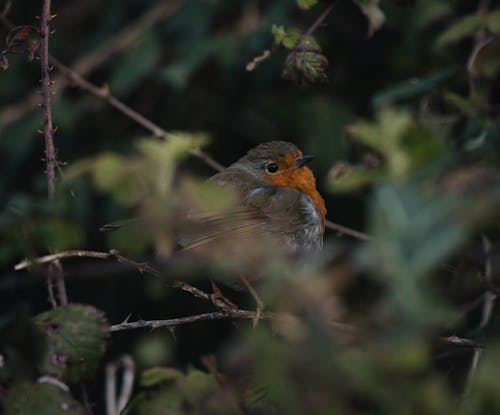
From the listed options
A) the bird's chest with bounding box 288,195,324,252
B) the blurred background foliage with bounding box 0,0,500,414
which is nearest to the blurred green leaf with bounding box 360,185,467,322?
the blurred background foliage with bounding box 0,0,500,414

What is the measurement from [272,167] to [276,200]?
49cm

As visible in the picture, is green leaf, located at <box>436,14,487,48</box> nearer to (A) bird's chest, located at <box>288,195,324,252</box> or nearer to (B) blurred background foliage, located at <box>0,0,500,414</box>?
(B) blurred background foliage, located at <box>0,0,500,414</box>

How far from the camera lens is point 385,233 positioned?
1.18 meters

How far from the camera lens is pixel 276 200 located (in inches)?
158

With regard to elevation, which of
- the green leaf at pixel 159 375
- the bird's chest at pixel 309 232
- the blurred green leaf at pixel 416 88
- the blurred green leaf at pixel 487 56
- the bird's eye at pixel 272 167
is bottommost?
the bird's chest at pixel 309 232

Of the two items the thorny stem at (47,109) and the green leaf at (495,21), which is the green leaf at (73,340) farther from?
the green leaf at (495,21)

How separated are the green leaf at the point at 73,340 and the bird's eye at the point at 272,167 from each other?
2664mm

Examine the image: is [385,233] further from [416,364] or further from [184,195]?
[184,195]

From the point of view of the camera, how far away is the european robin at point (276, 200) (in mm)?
3781

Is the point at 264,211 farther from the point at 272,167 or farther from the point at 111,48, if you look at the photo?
the point at 111,48

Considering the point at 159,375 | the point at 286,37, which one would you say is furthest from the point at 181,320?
the point at 286,37

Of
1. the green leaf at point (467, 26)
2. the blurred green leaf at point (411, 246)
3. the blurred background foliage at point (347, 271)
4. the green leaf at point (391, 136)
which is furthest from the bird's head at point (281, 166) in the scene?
the blurred green leaf at point (411, 246)

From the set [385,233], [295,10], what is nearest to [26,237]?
[385,233]

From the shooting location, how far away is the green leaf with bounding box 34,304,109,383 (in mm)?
1814
